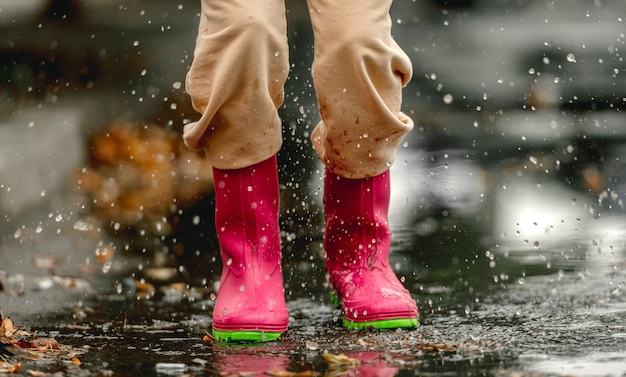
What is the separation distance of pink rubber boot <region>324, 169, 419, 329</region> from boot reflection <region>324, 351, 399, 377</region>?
48cm

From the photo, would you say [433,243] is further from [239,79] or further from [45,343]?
[45,343]

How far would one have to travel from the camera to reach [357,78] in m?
2.85

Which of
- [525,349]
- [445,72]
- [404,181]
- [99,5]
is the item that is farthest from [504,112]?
[525,349]

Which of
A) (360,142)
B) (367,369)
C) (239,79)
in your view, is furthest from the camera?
(360,142)

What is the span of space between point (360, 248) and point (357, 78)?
58cm

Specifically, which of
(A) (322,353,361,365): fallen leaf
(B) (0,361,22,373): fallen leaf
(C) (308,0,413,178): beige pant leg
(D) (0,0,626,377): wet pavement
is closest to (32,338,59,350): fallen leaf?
(D) (0,0,626,377): wet pavement

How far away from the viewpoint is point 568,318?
3127 mm

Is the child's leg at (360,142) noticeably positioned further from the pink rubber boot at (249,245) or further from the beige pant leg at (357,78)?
the pink rubber boot at (249,245)

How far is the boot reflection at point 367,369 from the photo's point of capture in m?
2.41

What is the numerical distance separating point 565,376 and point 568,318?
83 centimetres

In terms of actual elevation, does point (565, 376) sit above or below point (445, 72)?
below

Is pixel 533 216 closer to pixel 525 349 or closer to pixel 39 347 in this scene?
pixel 525 349

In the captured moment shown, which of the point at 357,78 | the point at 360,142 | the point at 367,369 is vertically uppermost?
the point at 357,78

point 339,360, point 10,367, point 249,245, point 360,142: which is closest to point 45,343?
point 10,367
